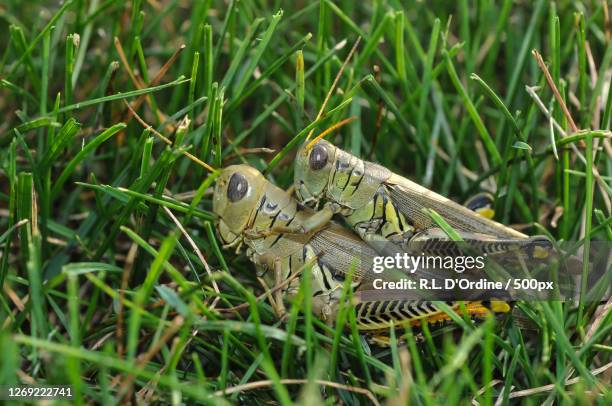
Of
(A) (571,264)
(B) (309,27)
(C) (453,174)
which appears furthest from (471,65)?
(A) (571,264)

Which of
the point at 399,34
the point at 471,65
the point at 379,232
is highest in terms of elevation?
the point at 399,34

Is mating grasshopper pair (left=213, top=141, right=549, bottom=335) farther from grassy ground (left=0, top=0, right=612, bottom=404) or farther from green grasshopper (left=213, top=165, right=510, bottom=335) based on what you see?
grassy ground (left=0, top=0, right=612, bottom=404)

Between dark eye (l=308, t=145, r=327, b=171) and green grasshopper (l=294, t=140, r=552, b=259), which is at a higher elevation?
dark eye (l=308, t=145, r=327, b=171)

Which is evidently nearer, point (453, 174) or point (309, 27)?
point (453, 174)

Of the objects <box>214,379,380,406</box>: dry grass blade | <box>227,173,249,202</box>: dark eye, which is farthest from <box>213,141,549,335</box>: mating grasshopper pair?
<box>214,379,380,406</box>: dry grass blade

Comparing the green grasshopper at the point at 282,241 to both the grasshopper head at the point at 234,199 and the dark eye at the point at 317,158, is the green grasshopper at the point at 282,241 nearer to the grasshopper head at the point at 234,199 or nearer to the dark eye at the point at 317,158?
the grasshopper head at the point at 234,199

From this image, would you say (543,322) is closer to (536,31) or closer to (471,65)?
(471,65)

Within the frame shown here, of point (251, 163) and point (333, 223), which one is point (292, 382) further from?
point (251, 163)

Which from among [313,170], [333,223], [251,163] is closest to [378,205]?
[333,223]
